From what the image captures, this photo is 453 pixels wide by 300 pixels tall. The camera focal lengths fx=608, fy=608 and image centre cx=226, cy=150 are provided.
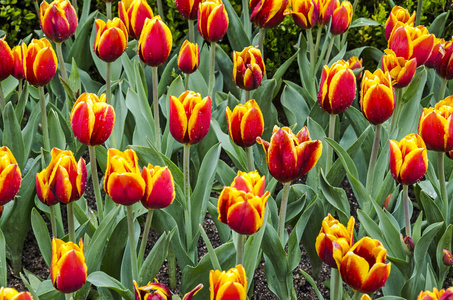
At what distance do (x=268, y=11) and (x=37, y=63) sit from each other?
85 cm

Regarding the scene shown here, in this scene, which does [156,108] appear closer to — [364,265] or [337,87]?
[337,87]

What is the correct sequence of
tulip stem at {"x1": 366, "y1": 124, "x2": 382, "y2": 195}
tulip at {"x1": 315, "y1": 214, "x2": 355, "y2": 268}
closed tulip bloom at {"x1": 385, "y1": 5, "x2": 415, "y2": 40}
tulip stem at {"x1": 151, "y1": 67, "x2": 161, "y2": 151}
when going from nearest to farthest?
tulip at {"x1": 315, "y1": 214, "x2": 355, "y2": 268}, tulip stem at {"x1": 366, "y1": 124, "x2": 382, "y2": 195}, tulip stem at {"x1": 151, "y1": 67, "x2": 161, "y2": 151}, closed tulip bloom at {"x1": 385, "y1": 5, "x2": 415, "y2": 40}

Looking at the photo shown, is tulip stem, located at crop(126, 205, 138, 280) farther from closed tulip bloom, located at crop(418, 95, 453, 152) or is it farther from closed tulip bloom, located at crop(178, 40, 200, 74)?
closed tulip bloom, located at crop(418, 95, 453, 152)

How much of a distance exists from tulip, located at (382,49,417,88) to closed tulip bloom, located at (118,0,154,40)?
0.88m

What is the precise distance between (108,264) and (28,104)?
108 centimetres

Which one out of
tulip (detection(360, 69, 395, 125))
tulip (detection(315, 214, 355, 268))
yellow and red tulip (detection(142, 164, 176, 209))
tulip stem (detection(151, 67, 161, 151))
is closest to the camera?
tulip (detection(315, 214, 355, 268))

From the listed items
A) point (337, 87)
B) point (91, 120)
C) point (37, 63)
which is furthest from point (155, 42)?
point (337, 87)

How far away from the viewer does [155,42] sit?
1.89 m

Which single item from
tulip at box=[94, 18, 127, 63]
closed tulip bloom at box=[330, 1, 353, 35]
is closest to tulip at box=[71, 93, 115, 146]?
tulip at box=[94, 18, 127, 63]

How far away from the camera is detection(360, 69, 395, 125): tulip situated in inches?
64.4

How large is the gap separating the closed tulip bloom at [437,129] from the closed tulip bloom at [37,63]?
1129mm

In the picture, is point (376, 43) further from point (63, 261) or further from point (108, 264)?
point (63, 261)

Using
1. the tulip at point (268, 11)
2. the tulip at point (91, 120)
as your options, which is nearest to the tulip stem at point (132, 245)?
the tulip at point (91, 120)

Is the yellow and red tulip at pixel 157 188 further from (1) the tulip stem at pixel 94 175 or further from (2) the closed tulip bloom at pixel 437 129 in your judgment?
(2) the closed tulip bloom at pixel 437 129
